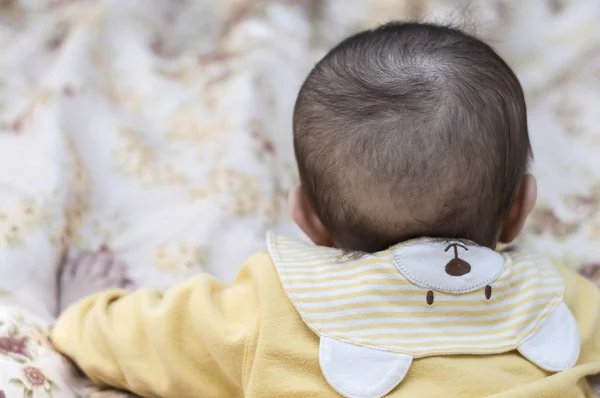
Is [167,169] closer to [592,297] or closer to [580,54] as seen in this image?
[592,297]

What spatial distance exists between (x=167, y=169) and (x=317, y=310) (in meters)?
0.59

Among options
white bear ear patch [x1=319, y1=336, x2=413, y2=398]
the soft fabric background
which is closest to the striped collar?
white bear ear patch [x1=319, y1=336, x2=413, y2=398]

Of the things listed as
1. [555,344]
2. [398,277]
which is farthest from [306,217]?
[555,344]

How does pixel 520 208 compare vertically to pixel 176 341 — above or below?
above

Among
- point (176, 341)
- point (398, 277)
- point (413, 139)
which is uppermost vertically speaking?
point (413, 139)

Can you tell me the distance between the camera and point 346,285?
70 centimetres

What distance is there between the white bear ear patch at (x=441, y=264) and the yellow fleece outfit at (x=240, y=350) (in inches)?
1.6

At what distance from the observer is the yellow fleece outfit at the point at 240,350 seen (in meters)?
0.68

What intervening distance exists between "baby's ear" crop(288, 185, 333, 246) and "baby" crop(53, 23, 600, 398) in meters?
0.05

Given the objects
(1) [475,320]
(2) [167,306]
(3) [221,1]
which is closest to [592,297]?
(1) [475,320]

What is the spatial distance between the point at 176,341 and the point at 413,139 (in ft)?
1.14

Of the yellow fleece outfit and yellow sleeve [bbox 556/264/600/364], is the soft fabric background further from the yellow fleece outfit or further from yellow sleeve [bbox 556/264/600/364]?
yellow sleeve [bbox 556/264/600/364]

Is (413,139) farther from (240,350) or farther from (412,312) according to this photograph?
(240,350)

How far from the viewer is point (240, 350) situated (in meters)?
0.72
